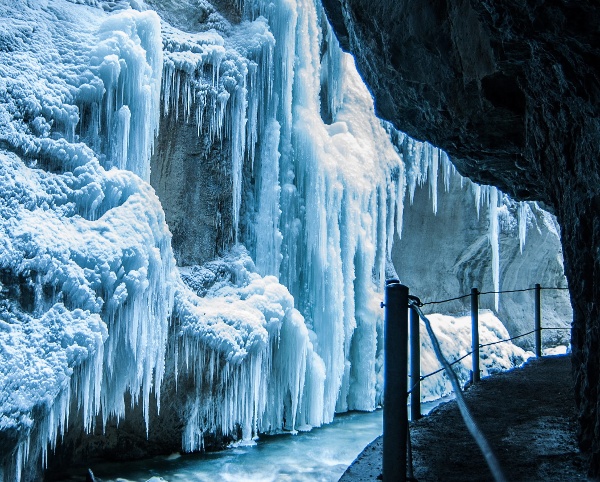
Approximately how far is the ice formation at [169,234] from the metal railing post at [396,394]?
11.6 feet

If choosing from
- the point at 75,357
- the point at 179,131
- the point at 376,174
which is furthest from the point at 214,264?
the point at 376,174

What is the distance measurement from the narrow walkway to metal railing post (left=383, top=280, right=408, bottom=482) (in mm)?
640

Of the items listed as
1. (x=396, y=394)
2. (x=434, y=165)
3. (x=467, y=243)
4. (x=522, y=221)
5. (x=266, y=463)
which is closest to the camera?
(x=396, y=394)

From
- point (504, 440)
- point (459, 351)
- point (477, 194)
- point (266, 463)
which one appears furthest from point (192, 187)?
point (477, 194)

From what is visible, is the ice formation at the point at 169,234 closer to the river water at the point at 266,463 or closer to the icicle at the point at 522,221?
the river water at the point at 266,463

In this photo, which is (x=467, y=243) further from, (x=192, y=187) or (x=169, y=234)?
(x=169, y=234)

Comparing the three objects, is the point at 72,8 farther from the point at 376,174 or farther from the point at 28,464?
the point at 376,174

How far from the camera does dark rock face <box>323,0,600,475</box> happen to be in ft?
7.88

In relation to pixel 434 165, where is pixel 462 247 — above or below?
below

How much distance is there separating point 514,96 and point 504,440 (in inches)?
83.6

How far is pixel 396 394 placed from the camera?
1.88 metres

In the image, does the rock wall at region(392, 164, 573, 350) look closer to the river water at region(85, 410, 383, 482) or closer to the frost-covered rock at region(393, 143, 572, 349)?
the frost-covered rock at region(393, 143, 572, 349)

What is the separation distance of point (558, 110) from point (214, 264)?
19.9ft

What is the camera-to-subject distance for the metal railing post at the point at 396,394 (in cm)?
189
